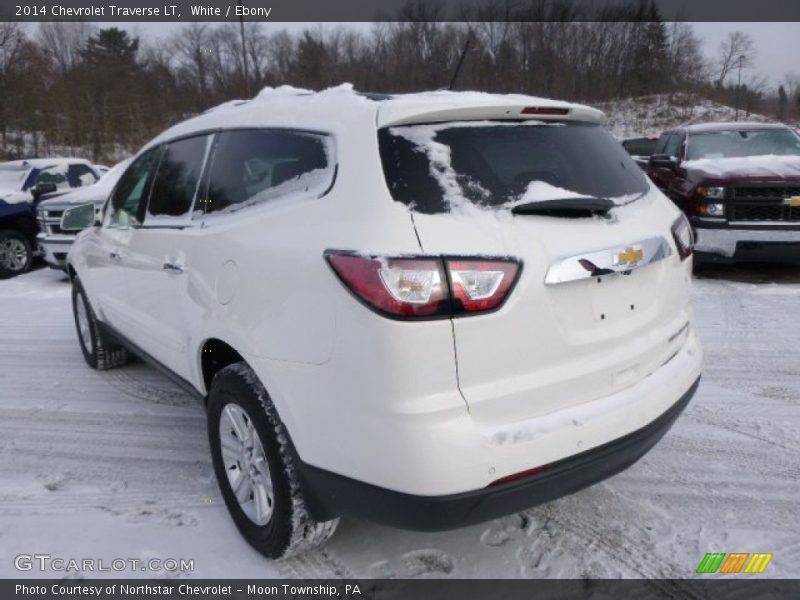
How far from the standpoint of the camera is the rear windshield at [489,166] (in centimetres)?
210

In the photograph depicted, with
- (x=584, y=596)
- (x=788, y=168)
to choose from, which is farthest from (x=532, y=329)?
(x=788, y=168)

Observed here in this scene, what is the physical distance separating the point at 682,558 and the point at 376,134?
198cm

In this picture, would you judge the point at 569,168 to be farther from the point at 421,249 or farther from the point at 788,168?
the point at 788,168

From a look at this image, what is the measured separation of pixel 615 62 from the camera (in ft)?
148

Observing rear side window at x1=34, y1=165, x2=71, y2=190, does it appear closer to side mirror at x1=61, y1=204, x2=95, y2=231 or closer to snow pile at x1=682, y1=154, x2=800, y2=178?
side mirror at x1=61, y1=204, x2=95, y2=231

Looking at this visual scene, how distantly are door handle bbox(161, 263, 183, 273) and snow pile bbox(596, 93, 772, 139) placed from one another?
39.4 metres

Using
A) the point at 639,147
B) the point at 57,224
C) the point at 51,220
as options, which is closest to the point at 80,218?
the point at 57,224

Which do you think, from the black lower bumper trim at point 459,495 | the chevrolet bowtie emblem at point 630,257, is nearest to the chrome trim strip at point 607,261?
the chevrolet bowtie emblem at point 630,257

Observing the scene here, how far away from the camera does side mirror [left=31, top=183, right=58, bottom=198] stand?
30.9 ft

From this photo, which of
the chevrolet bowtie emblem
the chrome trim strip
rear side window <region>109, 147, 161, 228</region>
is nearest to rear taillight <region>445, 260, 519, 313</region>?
the chrome trim strip

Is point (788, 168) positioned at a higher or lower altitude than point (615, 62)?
lower

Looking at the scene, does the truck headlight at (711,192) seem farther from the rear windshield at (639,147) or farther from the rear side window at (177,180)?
the rear windshield at (639,147)

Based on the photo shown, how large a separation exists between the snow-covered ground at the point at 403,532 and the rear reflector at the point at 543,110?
1.68 metres

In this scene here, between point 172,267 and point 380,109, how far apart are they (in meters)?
1.31
